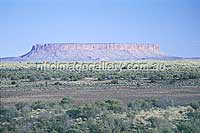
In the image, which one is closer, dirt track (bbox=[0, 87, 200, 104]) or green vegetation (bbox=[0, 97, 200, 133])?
green vegetation (bbox=[0, 97, 200, 133])

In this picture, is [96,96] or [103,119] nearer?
[103,119]

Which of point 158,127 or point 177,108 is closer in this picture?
point 158,127

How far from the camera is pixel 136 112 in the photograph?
94.7ft

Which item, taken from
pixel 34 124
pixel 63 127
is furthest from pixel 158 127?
pixel 34 124

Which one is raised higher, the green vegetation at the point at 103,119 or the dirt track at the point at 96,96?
the green vegetation at the point at 103,119

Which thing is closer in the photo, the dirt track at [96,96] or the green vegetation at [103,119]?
the green vegetation at [103,119]

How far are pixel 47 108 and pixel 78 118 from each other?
6.23 metres

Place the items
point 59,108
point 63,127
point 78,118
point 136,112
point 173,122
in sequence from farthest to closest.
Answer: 1. point 59,108
2. point 136,112
3. point 78,118
4. point 173,122
5. point 63,127

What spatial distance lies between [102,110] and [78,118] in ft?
11.1

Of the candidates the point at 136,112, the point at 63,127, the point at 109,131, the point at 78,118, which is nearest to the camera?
the point at 109,131

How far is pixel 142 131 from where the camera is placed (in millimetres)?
19812

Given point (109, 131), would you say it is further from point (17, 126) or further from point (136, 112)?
point (136, 112)

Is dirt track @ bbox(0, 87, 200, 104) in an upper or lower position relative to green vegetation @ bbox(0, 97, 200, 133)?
lower

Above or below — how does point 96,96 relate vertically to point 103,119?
below
